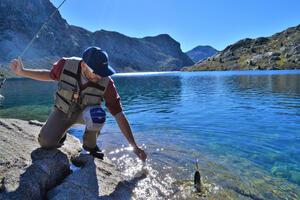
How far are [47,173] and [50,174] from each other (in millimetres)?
103

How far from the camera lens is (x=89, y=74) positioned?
786 cm

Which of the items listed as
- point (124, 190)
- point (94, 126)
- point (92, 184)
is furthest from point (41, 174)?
point (124, 190)

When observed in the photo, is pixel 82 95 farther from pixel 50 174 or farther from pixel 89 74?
pixel 50 174

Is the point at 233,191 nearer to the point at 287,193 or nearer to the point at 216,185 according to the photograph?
the point at 216,185

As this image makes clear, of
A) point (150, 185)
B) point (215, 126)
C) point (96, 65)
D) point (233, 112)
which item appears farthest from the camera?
point (233, 112)

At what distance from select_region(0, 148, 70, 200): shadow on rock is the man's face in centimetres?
211

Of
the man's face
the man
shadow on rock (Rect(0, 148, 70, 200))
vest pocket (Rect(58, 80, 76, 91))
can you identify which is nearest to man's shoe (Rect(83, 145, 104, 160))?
the man

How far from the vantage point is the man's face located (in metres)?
7.74

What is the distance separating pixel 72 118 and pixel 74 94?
774 millimetres

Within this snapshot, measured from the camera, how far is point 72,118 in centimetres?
866

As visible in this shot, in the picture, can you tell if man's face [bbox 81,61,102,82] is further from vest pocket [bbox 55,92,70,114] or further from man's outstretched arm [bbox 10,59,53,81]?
man's outstretched arm [bbox 10,59,53,81]

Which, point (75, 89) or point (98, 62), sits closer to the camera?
point (98, 62)

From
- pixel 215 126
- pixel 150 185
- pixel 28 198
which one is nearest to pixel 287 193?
pixel 150 185

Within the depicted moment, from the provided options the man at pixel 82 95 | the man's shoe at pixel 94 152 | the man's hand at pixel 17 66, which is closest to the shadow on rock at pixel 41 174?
the man at pixel 82 95
